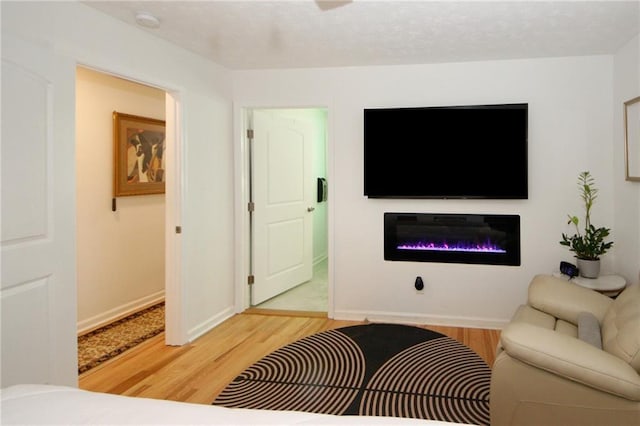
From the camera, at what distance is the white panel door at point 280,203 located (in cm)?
470

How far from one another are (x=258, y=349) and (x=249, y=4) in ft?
7.98

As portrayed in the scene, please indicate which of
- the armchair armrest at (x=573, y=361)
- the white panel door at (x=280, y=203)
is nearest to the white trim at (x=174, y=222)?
the white panel door at (x=280, y=203)

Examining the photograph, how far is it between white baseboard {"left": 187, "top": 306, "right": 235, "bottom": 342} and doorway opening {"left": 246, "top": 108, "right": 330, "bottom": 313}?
1.05 ft

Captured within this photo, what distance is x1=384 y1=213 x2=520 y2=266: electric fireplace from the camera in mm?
4020

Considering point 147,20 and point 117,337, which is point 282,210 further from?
point 147,20

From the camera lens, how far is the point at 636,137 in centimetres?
328

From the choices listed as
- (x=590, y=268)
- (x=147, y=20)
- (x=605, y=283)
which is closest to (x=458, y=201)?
(x=590, y=268)

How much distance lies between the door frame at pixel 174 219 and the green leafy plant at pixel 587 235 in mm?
3009

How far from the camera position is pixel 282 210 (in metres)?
5.12

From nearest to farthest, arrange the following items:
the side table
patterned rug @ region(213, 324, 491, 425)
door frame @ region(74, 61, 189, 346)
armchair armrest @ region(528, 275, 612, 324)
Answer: patterned rug @ region(213, 324, 491, 425), armchair armrest @ region(528, 275, 612, 324), the side table, door frame @ region(74, 61, 189, 346)

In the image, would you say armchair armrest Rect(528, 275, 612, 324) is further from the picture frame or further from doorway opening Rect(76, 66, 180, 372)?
doorway opening Rect(76, 66, 180, 372)

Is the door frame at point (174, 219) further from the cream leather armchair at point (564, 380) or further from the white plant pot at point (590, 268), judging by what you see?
the white plant pot at point (590, 268)

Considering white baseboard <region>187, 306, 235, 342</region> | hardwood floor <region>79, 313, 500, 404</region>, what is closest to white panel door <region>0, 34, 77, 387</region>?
hardwood floor <region>79, 313, 500, 404</region>

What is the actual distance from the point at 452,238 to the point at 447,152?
755 mm
